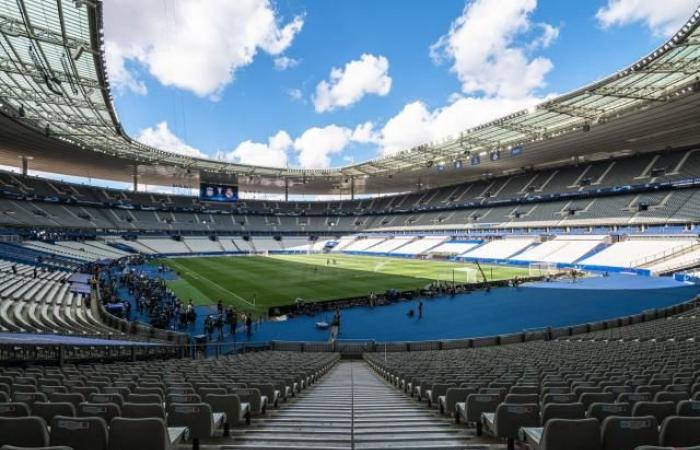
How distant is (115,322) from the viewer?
1988 centimetres

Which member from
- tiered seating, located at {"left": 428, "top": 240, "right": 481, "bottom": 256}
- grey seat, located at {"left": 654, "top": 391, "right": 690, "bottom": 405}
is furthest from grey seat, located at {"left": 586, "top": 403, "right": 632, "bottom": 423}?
tiered seating, located at {"left": 428, "top": 240, "right": 481, "bottom": 256}

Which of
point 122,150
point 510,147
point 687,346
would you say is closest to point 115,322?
point 687,346

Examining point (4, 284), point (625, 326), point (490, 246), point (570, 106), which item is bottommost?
point (625, 326)

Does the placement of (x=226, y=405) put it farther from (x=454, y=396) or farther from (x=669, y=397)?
(x=669, y=397)

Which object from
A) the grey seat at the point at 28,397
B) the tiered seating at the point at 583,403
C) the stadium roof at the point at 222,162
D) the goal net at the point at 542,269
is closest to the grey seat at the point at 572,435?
the tiered seating at the point at 583,403

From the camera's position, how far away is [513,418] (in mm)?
3961

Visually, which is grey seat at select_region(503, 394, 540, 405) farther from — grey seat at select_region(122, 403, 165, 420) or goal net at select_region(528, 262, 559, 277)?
goal net at select_region(528, 262, 559, 277)

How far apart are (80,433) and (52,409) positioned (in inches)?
44.5

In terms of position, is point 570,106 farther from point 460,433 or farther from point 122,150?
point 122,150

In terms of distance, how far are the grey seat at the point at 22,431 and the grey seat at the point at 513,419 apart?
3827 mm

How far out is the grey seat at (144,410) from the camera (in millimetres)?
3662

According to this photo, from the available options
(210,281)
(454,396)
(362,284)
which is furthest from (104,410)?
(210,281)

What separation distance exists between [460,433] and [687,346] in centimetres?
1068

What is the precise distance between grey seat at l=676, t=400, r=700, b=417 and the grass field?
2544cm
